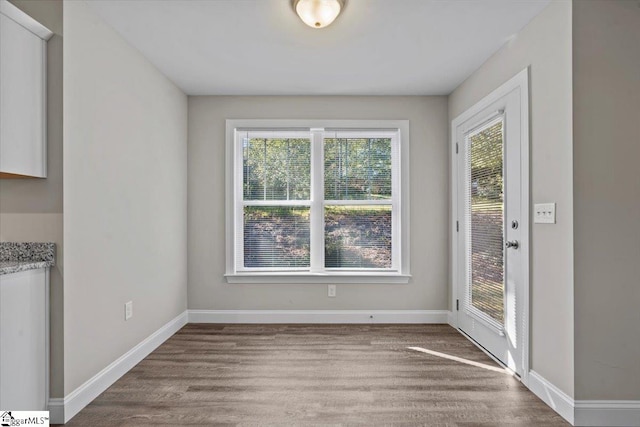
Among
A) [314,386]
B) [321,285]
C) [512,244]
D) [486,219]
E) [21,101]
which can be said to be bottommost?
[314,386]

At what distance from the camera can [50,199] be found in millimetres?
2119

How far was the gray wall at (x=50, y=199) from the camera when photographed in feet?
6.93

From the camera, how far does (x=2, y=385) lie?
71.7 inches

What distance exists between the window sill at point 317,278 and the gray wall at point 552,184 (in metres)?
1.68

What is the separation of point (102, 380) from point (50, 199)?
122 centimetres

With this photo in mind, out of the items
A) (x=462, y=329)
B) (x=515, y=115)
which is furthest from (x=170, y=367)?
(x=515, y=115)

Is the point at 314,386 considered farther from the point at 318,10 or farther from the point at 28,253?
the point at 318,10

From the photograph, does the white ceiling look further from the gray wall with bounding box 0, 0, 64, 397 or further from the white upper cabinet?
the white upper cabinet

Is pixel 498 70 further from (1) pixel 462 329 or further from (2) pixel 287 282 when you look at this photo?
(2) pixel 287 282

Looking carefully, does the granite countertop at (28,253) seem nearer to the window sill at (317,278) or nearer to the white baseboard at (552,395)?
the window sill at (317,278)

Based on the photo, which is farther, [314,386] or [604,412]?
[314,386]

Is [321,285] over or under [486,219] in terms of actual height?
under

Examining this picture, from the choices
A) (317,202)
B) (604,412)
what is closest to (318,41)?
(317,202)

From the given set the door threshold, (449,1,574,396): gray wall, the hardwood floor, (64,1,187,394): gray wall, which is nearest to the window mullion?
the hardwood floor
